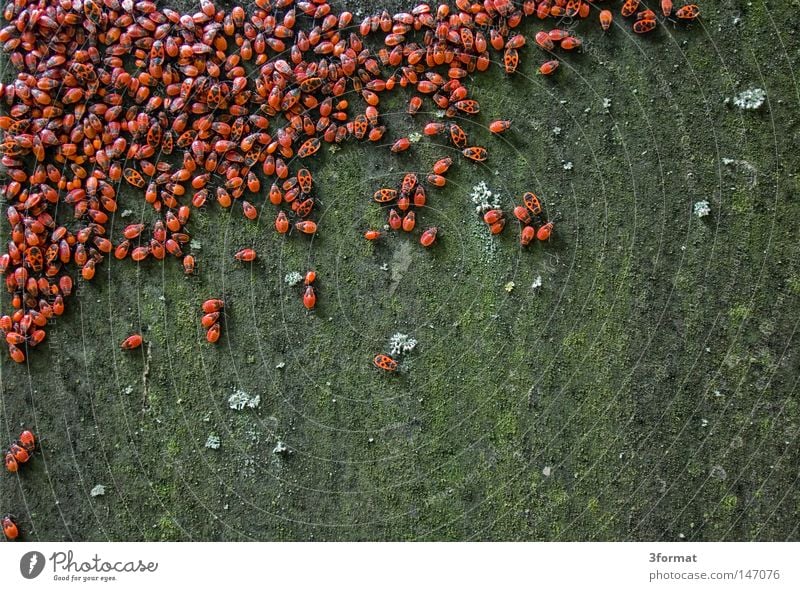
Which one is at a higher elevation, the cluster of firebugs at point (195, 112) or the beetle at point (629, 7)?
the beetle at point (629, 7)

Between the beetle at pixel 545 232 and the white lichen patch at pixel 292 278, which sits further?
the white lichen patch at pixel 292 278

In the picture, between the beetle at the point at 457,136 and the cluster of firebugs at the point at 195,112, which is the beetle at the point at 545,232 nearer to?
the cluster of firebugs at the point at 195,112

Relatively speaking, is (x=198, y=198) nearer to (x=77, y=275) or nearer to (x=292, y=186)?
(x=292, y=186)

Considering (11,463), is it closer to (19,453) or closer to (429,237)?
(19,453)

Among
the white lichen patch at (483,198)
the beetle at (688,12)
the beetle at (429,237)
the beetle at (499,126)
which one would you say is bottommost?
the beetle at (429,237)
